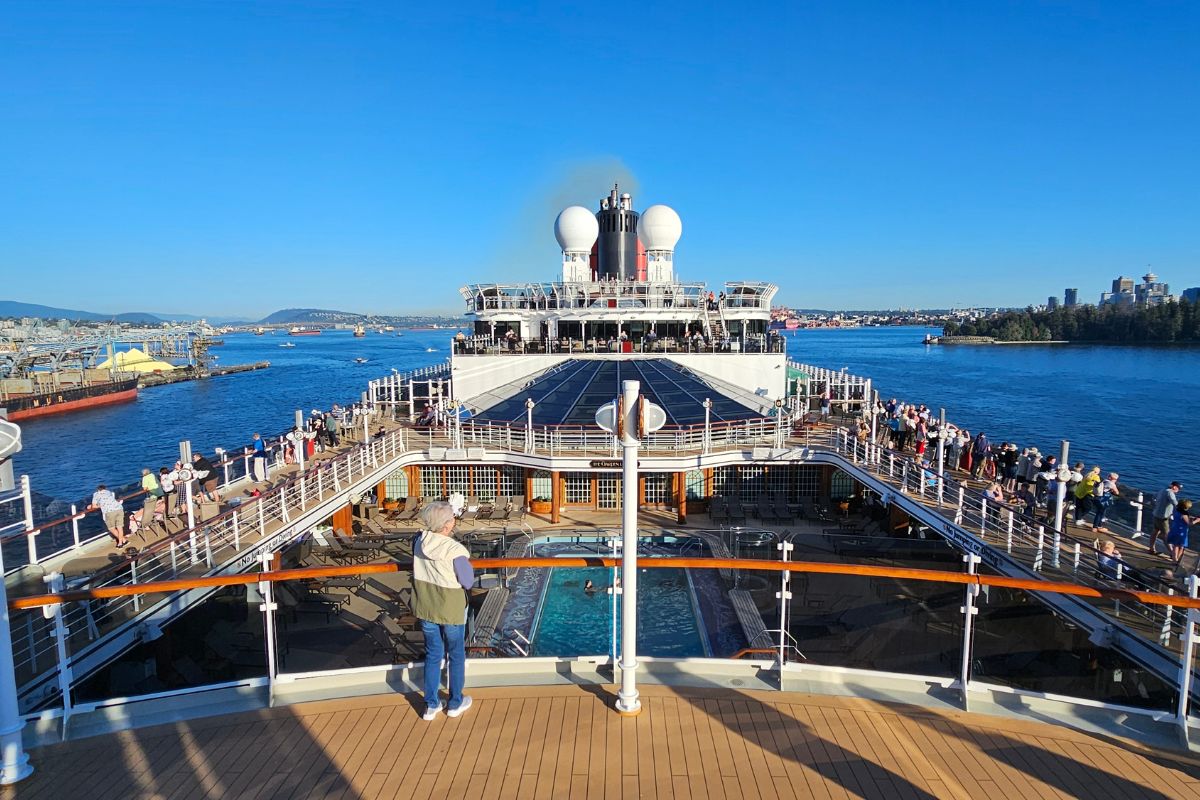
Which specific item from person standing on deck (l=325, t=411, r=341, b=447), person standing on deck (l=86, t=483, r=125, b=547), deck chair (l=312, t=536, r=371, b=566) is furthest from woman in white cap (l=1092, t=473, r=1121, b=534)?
person standing on deck (l=325, t=411, r=341, b=447)

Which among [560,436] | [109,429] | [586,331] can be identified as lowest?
[109,429]

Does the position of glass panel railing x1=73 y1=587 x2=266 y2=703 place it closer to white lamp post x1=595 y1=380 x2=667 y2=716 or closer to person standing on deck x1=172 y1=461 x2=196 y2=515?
person standing on deck x1=172 y1=461 x2=196 y2=515

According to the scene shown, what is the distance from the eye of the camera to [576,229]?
Result: 41.6 meters

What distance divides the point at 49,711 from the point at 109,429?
205 feet

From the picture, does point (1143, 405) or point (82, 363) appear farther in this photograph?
point (82, 363)

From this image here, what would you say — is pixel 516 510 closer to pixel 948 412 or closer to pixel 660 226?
pixel 660 226

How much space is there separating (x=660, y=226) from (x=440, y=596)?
40.8 m

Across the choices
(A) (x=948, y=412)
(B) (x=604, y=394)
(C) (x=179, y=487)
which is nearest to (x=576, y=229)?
(B) (x=604, y=394)

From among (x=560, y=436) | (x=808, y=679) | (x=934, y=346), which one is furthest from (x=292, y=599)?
(x=934, y=346)

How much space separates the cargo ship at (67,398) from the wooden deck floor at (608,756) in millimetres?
70637

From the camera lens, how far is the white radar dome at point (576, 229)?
41.6 meters

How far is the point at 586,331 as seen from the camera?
117 feet

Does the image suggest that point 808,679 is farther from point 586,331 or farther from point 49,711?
point 586,331

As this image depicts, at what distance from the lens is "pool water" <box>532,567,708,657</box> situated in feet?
41.4
